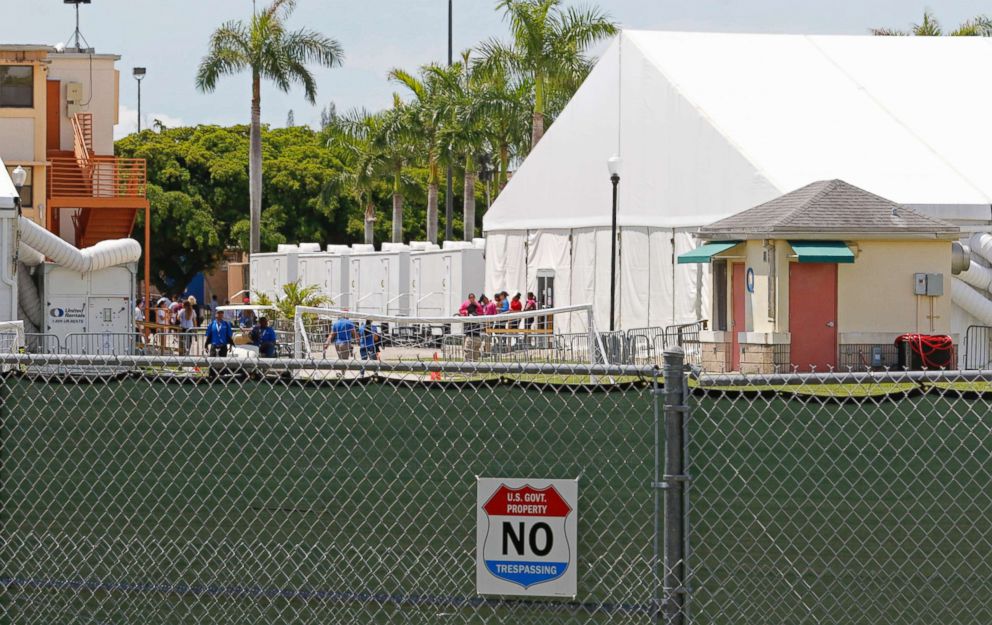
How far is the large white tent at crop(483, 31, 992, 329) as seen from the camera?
117ft

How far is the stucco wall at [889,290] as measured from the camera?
91.4 feet

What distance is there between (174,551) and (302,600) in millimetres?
605

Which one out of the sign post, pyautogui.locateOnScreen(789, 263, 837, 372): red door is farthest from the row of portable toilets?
the sign post

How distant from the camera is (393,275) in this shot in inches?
1924

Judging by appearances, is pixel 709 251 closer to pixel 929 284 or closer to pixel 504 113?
pixel 929 284

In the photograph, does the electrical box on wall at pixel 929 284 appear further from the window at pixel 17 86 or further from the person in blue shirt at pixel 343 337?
the window at pixel 17 86

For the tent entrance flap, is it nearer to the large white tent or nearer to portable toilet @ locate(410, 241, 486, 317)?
the large white tent

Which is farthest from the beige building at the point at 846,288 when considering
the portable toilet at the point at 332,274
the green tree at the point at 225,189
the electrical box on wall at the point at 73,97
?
the green tree at the point at 225,189

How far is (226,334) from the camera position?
28828mm

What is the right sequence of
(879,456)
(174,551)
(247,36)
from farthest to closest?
(247,36) → (174,551) → (879,456)

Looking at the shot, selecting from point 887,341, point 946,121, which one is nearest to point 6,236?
point 887,341

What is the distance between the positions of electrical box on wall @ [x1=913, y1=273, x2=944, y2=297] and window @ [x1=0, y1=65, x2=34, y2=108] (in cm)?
2925

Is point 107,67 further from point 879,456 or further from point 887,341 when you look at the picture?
point 879,456

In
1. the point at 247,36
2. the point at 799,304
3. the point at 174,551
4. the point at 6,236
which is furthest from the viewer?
the point at 247,36
